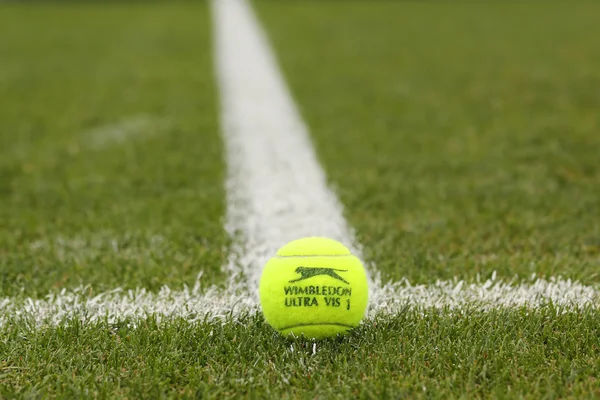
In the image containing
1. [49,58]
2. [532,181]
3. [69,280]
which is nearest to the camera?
[69,280]

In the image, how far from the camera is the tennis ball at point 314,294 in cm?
173

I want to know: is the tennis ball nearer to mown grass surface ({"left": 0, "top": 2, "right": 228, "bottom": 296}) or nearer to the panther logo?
the panther logo

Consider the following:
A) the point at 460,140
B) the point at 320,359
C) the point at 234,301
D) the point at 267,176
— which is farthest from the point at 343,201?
the point at 320,359

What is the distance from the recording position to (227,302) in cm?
199

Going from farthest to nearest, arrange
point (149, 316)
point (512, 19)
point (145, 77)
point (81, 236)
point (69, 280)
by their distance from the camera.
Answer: point (512, 19) → point (145, 77) → point (81, 236) → point (69, 280) → point (149, 316)

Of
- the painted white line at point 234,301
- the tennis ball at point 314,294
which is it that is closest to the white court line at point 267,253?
the painted white line at point 234,301

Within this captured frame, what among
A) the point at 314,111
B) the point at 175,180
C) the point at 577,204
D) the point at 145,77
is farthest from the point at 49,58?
the point at 577,204

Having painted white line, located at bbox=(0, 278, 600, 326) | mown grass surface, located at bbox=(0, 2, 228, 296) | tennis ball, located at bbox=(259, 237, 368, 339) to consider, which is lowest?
mown grass surface, located at bbox=(0, 2, 228, 296)

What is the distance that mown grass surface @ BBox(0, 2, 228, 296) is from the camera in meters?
2.30

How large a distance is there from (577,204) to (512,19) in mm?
6076

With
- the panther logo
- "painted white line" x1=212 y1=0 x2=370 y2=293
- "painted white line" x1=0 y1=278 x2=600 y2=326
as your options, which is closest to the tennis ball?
the panther logo

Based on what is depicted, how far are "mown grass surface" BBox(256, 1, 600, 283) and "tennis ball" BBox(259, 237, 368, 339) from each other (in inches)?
17.1

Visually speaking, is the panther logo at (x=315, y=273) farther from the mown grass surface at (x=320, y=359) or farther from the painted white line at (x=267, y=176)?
the painted white line at (x=267, y=176)

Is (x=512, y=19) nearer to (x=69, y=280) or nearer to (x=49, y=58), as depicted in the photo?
(x=49, y=58)
